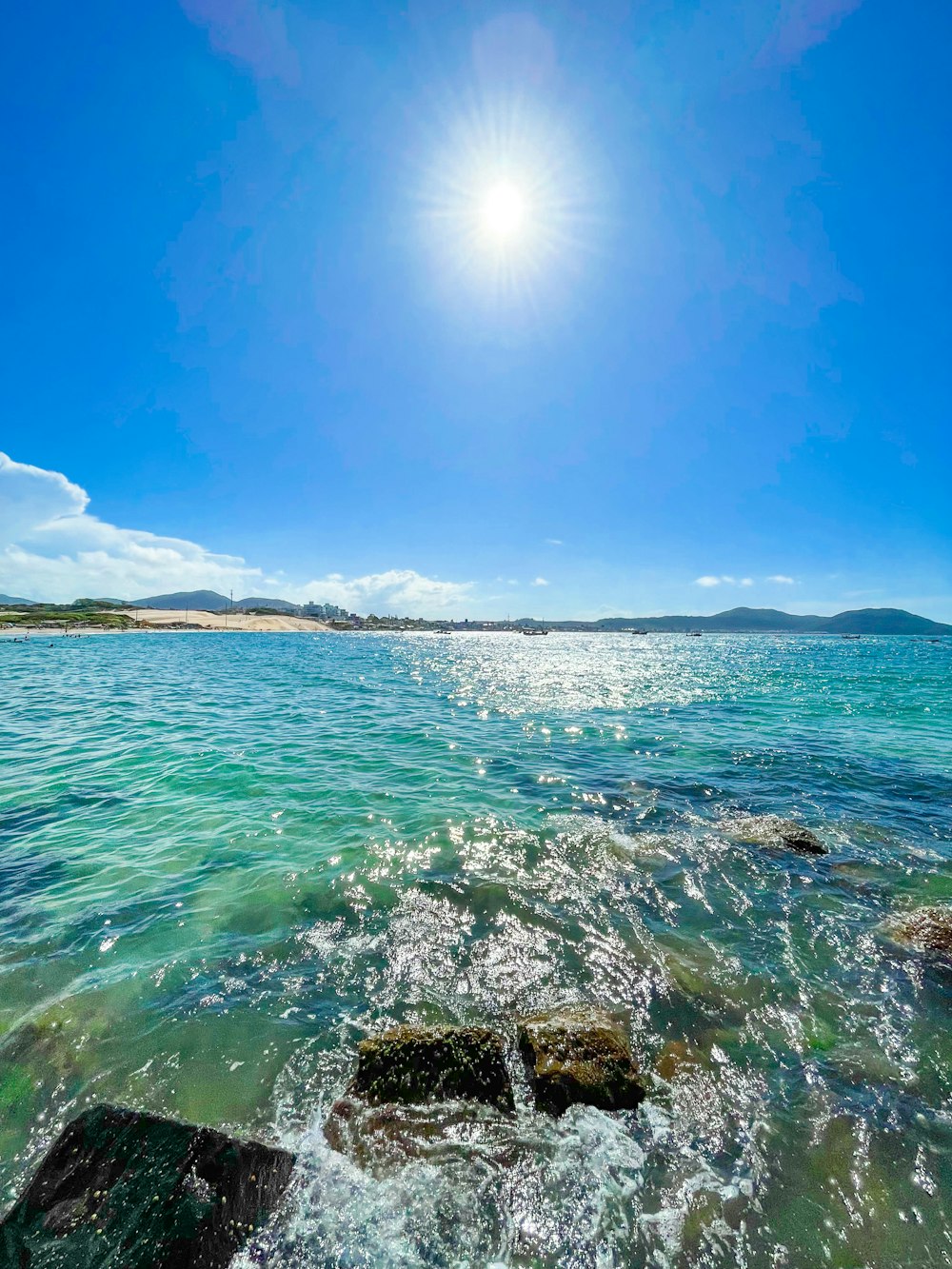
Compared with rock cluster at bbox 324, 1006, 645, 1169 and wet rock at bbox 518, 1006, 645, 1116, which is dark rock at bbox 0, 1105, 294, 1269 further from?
wet rock at bbox 518, 1006, 645, 1116

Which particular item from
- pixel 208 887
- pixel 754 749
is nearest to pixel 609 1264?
pixel 208 887

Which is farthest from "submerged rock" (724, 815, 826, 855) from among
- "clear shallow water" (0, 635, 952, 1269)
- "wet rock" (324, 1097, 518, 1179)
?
"wet rock" (324, 1097, 518, 1179)

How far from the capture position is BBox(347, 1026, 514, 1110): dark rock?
17.4 feet

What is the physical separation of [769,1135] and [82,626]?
162651 mm

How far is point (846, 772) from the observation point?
1825cm

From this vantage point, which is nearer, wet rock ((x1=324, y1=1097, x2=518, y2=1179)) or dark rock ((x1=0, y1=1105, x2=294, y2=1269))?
dark rock ((x1=0, y1=1105, x2=294, y2=1269))

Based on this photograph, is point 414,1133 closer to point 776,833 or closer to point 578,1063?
point 578,1063

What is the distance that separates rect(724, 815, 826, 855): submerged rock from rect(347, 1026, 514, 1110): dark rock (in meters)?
9.22

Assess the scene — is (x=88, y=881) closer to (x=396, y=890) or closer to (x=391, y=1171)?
(x=396, y=890)

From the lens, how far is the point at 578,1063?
215 inches

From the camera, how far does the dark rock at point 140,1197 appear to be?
357 centimetres

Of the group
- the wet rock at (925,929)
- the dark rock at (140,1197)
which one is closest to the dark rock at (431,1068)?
the dark rock at (140,1197)

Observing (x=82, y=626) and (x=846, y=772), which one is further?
(x=82, y=626)

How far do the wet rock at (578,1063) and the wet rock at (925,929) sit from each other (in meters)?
5.98
